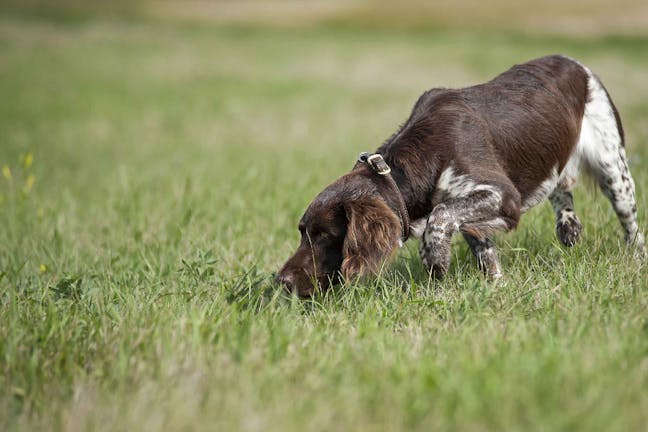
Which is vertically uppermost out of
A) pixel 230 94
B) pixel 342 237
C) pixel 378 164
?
pixel 378 164

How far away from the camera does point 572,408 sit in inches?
84.9

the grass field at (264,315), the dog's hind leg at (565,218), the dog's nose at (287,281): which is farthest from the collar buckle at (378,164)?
the dog's hind leg at (565,218)

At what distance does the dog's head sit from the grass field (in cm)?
12

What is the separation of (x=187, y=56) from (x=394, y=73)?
688 centimetres

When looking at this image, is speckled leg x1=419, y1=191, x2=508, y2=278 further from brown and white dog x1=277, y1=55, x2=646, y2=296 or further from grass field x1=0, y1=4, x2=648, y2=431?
grass field x1=0, y1=4, x2=648, y2=431

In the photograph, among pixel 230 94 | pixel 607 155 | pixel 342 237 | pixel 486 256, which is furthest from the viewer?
pixel 230 94

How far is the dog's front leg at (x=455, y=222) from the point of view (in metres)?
3.68

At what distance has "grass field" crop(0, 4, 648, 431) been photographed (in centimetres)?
226

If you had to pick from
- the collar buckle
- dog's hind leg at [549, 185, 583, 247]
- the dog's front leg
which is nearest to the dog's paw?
dog's hind leg at [549, 185, 583, 247]

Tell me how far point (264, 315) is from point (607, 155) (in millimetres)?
2611

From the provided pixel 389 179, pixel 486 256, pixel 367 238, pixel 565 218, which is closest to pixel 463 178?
pixel 389 179

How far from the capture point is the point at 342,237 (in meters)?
3.66

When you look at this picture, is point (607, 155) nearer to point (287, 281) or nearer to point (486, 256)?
point (486, 256)

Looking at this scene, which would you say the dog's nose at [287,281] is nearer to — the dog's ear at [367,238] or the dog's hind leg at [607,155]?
the dog's ear at [367,238]
